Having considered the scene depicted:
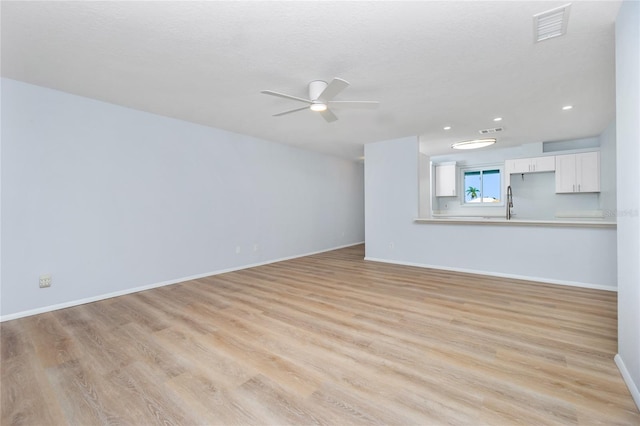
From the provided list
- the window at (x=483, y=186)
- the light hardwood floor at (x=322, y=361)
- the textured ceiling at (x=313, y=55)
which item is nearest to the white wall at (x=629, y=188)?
the light hardwood floor at (x=322, y=361)

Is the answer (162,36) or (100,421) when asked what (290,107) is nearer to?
(162,36)

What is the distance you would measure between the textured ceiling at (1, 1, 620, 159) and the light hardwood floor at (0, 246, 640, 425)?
249 centimetres

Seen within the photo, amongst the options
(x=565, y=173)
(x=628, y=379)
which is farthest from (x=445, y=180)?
(x=628, y=379)

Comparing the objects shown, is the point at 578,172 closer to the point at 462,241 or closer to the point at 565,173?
the point at 565,173

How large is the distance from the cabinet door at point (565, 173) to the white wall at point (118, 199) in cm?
574

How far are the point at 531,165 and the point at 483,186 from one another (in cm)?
123

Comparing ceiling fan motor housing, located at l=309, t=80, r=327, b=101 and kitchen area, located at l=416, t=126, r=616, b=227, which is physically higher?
ceiling fan motor housing, located at l=309, t=80, r=327, b=101

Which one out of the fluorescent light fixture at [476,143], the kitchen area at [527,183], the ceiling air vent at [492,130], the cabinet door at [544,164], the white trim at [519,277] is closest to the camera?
the white trim at [519,277]

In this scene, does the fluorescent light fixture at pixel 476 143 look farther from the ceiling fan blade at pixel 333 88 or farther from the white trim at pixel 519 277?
the ceiling fan blade at pixel 333 88

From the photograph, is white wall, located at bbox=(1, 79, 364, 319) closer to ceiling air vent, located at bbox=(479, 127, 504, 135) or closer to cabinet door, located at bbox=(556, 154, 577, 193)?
ceiling air vent, located at bbox=(479, 127, 504, 135)

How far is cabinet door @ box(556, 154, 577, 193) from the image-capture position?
18.2 feet

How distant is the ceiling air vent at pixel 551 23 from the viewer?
194cm

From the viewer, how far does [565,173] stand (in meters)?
5.62

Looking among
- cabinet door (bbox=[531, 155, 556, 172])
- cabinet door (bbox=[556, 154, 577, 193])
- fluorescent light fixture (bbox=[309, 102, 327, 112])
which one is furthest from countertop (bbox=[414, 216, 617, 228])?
fluorescent light fixture (bbox=[309, 102, 327, 112])
